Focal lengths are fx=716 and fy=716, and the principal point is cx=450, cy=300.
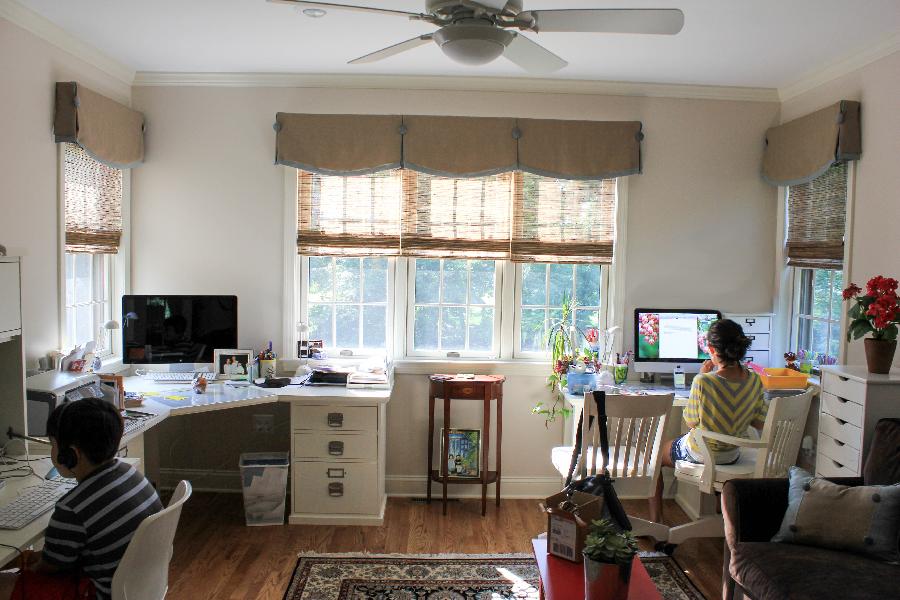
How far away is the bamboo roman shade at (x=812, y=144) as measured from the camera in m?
3.64

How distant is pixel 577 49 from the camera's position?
145 inches

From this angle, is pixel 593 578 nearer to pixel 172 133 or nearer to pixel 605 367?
pixel 605 367

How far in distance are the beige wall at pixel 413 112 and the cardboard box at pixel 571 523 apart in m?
1.88

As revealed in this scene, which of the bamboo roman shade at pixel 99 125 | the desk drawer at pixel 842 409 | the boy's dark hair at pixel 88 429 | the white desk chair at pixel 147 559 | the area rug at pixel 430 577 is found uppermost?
the bamboo roman shade at pixel 99 125

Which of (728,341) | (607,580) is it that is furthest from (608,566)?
(728,341)

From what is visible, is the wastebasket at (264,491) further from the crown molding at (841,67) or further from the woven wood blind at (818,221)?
the crown molding at (841,67)

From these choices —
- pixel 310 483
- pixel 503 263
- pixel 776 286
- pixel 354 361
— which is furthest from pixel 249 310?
pixel 776 286

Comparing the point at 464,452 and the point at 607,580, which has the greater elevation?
the point at 607,580

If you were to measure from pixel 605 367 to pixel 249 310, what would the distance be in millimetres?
2225

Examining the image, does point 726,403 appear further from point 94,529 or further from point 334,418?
point 94,529

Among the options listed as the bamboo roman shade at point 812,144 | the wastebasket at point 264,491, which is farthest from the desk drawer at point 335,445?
the bamboo roman shade at point 812,144

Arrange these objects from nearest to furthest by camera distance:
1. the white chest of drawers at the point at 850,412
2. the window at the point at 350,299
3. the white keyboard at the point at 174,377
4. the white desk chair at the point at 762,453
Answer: the white chest of drawers at the point at 850,412 < the white desk chair at the point at 762,453 < the white keyboard at the point at 174,377 < the window at the point at 350,299

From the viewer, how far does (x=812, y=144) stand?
3.91 metres

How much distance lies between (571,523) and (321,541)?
67.9 inches
